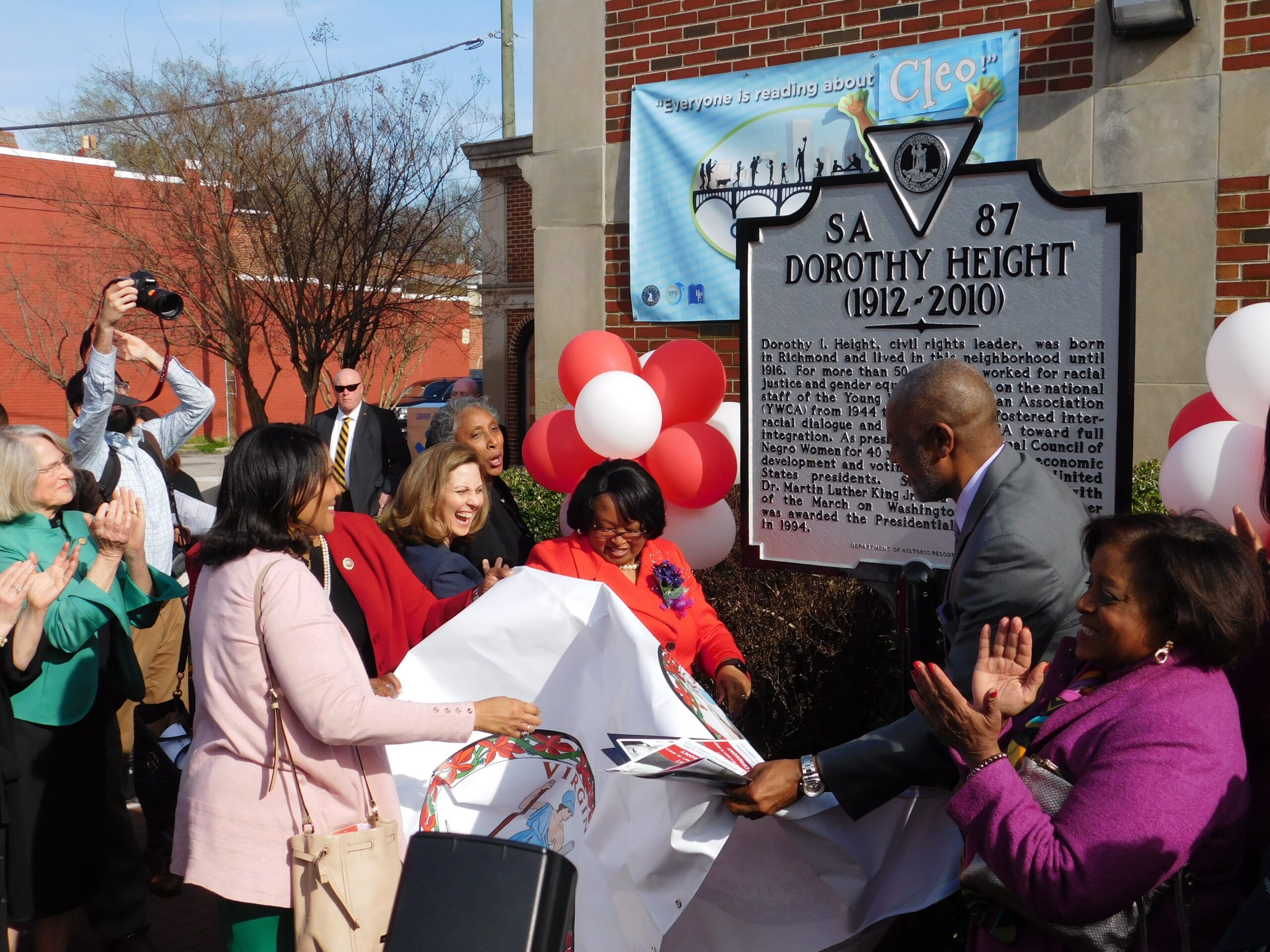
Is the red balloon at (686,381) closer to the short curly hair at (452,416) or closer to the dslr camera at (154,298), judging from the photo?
the short curly hair at (452,416)

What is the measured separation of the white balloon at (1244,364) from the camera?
3.51 m

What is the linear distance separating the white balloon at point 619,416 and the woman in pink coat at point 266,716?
208 centimetres

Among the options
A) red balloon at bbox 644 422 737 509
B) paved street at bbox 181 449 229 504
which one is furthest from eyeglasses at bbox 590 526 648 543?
paved street at bbox 181 449 229 504

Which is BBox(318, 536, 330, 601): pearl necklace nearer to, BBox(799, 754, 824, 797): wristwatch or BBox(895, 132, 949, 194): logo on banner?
BBox(799, 754, 824, 797): wristwatch

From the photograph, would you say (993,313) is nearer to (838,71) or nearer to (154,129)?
(838,71)

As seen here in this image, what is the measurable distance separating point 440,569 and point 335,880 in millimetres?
1796

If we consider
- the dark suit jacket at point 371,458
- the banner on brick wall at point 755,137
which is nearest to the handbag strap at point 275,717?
the dark suit jacket at point 371,458

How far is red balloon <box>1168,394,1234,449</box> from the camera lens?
397 centimetres

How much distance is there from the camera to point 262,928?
8.56 feet

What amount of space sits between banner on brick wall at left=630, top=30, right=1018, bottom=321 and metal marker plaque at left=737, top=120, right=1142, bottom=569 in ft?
10.6

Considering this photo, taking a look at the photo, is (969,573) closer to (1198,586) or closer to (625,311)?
(1198,586)

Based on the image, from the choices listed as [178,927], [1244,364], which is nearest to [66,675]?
[178,927]

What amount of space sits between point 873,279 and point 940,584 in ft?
3.58

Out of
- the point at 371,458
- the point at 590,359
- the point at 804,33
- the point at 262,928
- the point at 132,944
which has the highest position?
the point at 804,33
